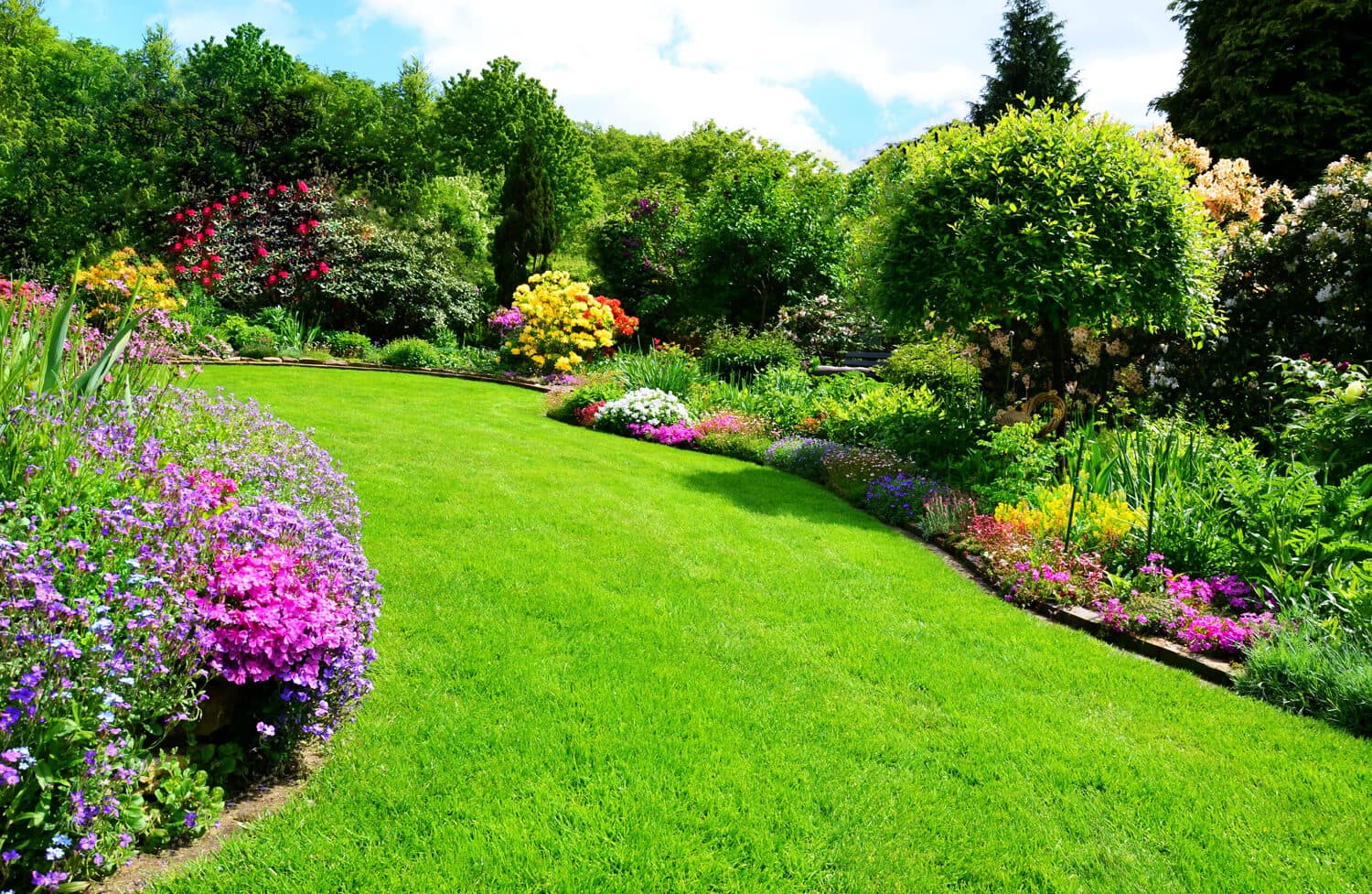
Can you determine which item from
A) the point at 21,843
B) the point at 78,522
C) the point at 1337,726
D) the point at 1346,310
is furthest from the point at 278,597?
the point at 1346,310

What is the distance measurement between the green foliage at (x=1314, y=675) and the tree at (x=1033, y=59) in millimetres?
27862

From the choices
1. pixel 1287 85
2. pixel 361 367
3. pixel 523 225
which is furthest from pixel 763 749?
pixel 1287 85

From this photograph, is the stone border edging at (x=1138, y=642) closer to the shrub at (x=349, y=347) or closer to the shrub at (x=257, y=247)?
the shrub at (x=349, y=347)

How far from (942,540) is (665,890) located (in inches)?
171

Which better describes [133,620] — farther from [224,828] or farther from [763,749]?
[763,749]

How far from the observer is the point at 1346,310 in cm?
666

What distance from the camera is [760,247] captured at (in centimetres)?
1453

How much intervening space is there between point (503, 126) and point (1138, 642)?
112ft

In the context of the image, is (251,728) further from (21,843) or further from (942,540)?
(942,540)

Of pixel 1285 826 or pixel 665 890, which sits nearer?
pixel 665 890

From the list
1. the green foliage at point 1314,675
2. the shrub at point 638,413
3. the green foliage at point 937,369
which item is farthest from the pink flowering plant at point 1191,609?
the shrub at point 638,413

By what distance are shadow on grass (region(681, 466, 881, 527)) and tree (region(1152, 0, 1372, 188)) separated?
15.2m

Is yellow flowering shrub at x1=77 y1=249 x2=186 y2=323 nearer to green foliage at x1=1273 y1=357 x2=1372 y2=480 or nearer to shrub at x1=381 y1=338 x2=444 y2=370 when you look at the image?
shrub at x1=381 y1=338 x2=444 y2=370

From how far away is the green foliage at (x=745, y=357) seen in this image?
1245 cm
